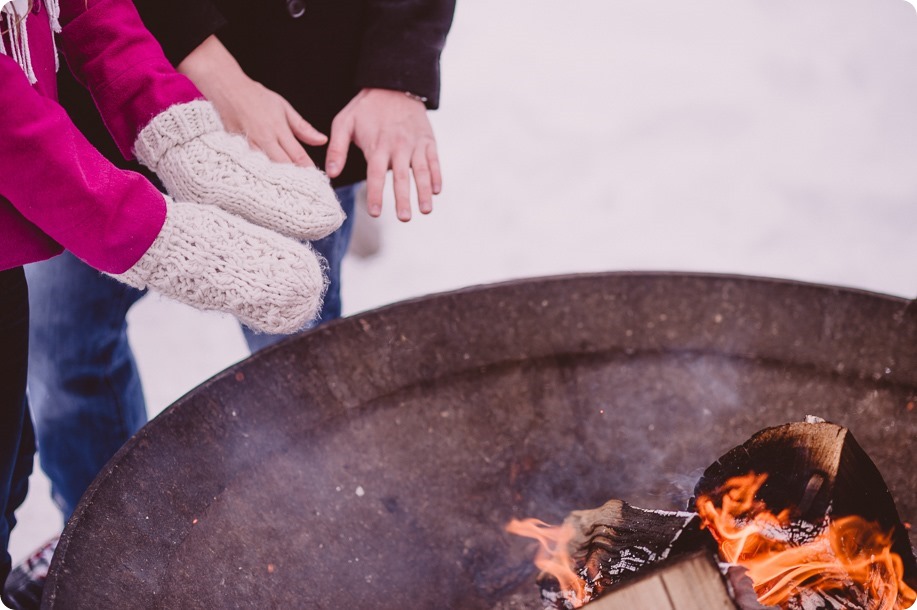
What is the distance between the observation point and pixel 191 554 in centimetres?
76

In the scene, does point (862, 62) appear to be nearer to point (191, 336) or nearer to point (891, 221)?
point (891, 221)

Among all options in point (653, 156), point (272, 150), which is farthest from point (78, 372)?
point (653, 156)

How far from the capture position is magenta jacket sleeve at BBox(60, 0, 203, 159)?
0.75 metres

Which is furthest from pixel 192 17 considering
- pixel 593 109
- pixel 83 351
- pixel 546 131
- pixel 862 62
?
pixel 862 62

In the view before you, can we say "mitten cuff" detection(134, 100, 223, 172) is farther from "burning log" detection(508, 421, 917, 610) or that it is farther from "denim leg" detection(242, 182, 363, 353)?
"burning log" detection(508, 421, 917, 610)

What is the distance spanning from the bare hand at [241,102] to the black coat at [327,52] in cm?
7

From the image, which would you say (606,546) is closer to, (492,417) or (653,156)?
(492,417)

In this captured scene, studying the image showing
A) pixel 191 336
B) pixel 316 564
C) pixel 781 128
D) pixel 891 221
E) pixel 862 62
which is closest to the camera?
pixel 316 564

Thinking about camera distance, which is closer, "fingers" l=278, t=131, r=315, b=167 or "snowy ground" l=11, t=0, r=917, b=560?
"fingers" l=278, t=131, r=315, b=167

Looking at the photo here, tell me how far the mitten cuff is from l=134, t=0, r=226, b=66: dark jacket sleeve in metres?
0.16

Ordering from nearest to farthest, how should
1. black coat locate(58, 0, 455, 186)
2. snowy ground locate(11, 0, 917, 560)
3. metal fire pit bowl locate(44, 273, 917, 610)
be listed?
1. metal fire pit bowl locate(44, 273, 917, 610)
2. black coat locate(58, 0, 455, 186)
3. snowy ground locate(11, 0, 917, 560)

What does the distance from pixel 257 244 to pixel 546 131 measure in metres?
2.01

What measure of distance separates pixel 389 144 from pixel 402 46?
0.50 ft

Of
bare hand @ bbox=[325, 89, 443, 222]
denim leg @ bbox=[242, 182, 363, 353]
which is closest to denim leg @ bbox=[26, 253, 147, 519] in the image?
denim leg @ bbox=[242, 182, 363, 353]
